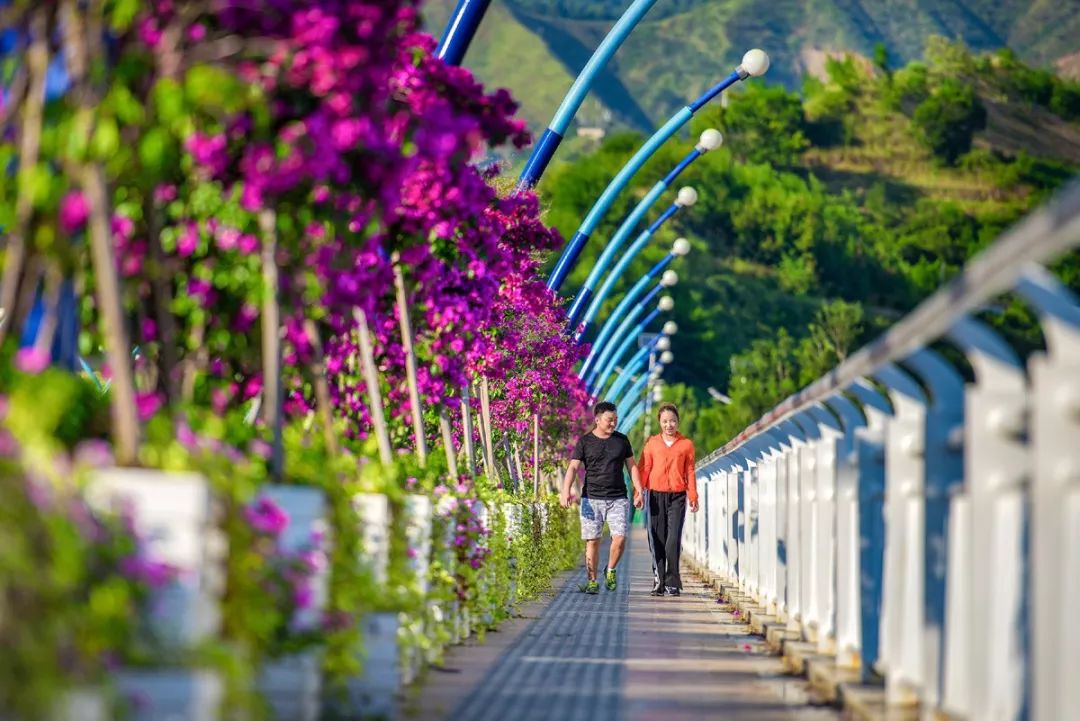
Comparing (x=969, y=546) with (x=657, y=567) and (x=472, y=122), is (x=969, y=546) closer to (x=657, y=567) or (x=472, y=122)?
(x=472, y=122)

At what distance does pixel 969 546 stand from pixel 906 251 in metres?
120

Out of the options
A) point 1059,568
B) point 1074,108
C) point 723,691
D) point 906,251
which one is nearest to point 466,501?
point 723,691

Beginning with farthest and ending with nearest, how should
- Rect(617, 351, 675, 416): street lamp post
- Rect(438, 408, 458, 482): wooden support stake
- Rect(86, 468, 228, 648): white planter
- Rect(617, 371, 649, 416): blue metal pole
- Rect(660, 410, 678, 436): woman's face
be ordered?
1. Rect(617, 371, 649, 416): blue metal pole
2. Rect(617, 351, 675, 416): street lamp post
3. Rect(660, 410, 678, 436): woman's face
4. Rect(438, 408, 458, 482): wooden support stake
5. Rect(86, 468, 228, 648): white planter

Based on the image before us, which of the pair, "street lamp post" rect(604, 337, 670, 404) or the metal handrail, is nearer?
the metal handrail

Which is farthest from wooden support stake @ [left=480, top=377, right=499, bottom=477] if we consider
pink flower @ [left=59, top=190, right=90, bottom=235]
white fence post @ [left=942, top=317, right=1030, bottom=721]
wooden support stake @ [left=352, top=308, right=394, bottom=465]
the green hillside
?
the green hillside

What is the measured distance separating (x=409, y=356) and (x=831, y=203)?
118 meters

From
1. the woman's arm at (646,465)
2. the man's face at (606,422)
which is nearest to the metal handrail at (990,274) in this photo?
the man's face at (606,422)

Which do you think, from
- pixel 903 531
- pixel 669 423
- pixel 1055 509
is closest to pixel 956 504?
pixel 903 531

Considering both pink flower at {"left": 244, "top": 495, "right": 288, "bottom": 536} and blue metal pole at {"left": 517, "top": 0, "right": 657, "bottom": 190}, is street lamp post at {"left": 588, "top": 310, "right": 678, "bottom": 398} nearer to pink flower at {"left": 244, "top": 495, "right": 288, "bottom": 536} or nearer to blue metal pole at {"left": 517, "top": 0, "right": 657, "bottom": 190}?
blue metal pole at {"left": 517, "top": 0, "right": 657, "bottom": 190}

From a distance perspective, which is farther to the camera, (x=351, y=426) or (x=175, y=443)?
(x=351, y=426)

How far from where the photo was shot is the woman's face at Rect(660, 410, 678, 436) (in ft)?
69.4

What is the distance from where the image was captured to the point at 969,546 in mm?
7160

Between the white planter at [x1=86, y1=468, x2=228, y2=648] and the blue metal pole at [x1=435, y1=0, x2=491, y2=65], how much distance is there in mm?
9427

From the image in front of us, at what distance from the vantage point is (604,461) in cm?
2044
